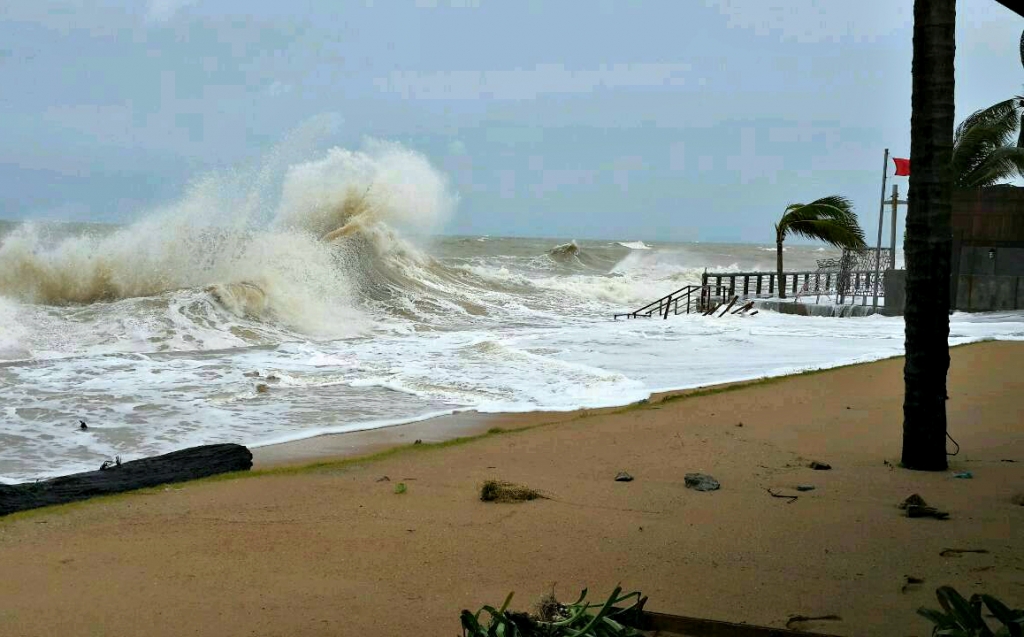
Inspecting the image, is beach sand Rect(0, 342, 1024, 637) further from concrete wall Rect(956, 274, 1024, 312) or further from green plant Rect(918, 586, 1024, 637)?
concrete wall Rect(956, 274, 1024, 312)

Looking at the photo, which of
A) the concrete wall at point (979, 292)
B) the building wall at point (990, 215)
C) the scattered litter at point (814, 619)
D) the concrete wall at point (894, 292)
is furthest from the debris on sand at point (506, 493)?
the concrete wall at point (894, 292)

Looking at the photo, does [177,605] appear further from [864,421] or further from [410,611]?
[864,421]

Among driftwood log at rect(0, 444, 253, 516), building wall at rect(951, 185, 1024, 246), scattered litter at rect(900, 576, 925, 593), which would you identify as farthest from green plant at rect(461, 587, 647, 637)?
building wall at rect(951, 185, 1024, 246)

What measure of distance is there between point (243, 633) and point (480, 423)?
6.19 metres

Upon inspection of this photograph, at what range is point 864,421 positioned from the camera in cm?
777

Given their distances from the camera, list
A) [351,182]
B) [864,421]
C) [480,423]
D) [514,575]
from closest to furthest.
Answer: [514,575]
[864,421]
[480,423]
[351,182]

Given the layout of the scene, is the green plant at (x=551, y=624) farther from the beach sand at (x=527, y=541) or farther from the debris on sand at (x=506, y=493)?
the debris on sand at (x=506, y=493)

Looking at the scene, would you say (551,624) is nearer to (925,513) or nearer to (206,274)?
(925,513)

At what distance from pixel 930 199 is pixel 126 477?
16.3ft

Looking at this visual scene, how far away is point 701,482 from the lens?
213 inches

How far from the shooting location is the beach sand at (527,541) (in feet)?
11.4

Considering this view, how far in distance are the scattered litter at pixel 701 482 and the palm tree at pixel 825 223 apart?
2183 centimetres

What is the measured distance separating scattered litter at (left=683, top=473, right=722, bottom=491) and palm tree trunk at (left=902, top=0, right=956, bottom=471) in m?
1.31

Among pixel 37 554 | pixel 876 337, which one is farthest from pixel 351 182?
pixel 37 554
